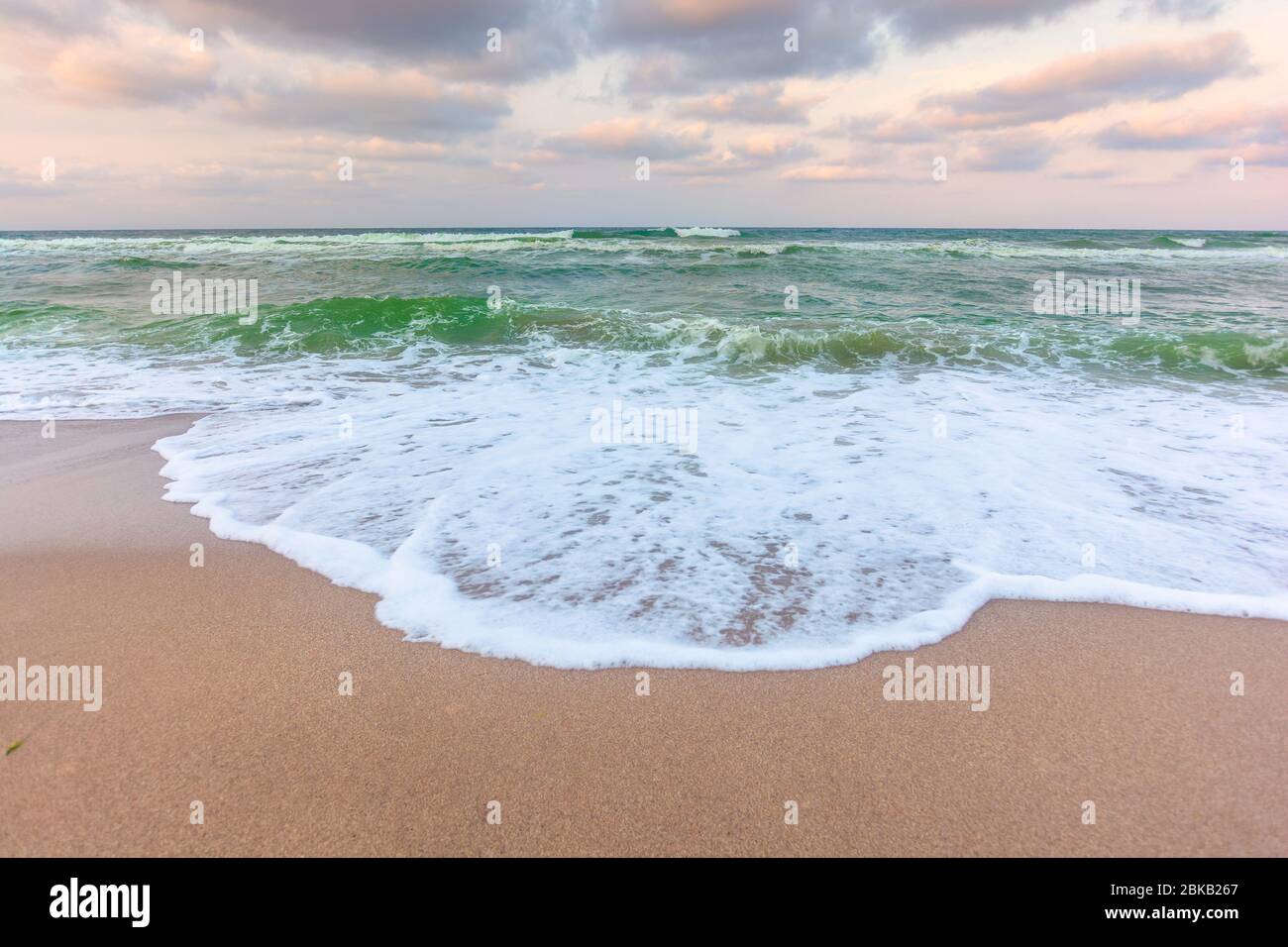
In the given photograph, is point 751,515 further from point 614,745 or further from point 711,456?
point 614,745

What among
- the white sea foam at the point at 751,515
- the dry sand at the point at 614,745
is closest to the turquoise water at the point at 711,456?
the white sea foam at the point at 751,515

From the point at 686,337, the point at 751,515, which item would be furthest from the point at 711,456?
the point at 686,337

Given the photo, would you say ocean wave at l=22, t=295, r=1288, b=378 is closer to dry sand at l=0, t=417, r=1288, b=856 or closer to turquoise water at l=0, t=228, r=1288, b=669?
turquoise water at l=0, t=228, r=1288, b=669

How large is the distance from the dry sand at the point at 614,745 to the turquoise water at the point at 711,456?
0.26 meters

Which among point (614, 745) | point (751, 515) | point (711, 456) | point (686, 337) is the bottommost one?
point (614, 745)

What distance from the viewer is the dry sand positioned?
6.20 feet

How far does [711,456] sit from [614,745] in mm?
3224

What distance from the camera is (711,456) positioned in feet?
17.1

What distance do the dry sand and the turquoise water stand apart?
0.85ft

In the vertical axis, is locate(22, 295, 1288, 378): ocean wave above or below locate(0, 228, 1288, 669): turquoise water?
above

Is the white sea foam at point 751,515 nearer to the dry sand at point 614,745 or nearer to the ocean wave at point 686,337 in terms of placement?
the dry sand at point 614,745

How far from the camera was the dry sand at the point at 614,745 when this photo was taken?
1.89 metres

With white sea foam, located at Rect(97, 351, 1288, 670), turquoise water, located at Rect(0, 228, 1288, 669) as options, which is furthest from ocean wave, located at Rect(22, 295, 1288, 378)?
white sea foam, located at Rect(97, 351, 1288, 670)
